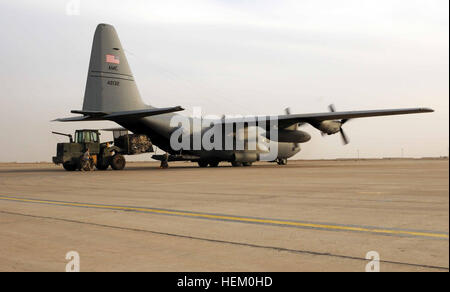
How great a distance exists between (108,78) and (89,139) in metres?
7.34

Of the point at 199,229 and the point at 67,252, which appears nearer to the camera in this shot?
the point at 67,252

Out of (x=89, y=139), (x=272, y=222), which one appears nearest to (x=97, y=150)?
(x=89, y=139)

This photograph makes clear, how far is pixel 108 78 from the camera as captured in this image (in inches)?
1179

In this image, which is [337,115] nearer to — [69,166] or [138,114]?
[138,114]

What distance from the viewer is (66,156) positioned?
3256cm

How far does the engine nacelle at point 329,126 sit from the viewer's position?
118 ft

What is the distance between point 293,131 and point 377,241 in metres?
30.6

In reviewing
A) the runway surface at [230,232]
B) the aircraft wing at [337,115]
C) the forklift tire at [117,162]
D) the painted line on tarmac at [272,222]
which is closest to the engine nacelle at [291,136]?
the aircraft wing at [337,115]

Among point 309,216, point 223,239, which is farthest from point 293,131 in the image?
point 223,239

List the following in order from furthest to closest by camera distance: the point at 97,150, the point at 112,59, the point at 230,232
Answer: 1. the point at 97,150
2. the point at 112,59
3. the point at 230,232

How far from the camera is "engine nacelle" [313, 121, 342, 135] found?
36.1 metres

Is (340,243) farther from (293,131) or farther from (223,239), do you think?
(293,131)

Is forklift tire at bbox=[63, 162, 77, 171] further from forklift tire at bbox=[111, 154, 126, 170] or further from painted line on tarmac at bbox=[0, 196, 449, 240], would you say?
painted line on tarmac at bbox=[0, 196, 449, 240]

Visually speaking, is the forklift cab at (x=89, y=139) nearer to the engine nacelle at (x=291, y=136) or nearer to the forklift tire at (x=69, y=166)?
the forklift tire at (x=69, y=166)
